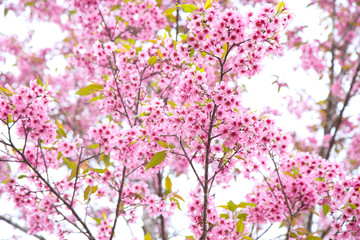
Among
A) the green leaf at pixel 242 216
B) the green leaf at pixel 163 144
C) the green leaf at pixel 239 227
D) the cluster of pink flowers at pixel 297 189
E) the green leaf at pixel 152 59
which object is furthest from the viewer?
the green leaf at pixel 152 59

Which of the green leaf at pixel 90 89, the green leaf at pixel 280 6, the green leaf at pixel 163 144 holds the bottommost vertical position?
the green leaf at pixel 163 144

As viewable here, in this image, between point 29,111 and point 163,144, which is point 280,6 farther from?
point 29,111

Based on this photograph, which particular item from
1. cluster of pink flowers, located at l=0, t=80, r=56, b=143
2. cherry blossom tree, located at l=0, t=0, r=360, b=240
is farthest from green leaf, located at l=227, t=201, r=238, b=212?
cluster of pink flowers, located at l=0, t=80, r=56, b=143

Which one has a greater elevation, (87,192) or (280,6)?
(280,6)

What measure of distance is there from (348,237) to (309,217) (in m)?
2.64

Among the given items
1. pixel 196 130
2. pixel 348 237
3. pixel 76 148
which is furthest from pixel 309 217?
pixel 76 148

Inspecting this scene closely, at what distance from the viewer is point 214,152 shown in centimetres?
289

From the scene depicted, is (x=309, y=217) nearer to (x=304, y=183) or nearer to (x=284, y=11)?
(x=304, y=183)

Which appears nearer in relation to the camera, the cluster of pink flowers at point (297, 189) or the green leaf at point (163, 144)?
the green leaf at point (163, 144)


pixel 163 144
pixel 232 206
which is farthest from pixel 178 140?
pixel 232 206

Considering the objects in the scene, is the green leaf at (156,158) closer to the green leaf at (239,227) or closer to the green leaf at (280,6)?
the green leaf at (239,227)

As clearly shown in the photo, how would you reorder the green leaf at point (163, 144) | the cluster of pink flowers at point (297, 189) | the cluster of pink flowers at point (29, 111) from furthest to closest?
the cluster of pink flowers at point (297, 189) → the cluster of pink flowers at point (29, 111) → the green leaf at point (163, 144)

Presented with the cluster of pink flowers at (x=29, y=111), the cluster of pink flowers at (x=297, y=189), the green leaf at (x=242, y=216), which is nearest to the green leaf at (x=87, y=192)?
the cluster of pink flowers at (x=29, y=111)

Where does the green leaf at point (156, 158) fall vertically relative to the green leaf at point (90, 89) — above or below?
below
